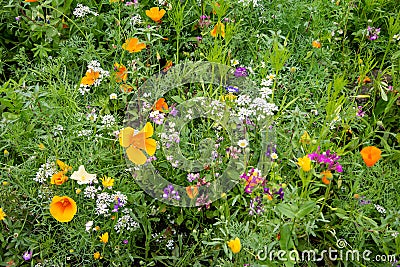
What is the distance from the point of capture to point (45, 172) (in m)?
1.88

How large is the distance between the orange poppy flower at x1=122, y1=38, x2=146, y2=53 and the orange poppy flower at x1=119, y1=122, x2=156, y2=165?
0.56m

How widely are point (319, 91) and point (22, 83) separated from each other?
1413mm

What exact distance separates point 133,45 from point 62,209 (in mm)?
885

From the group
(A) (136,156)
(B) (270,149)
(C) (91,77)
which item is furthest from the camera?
(C) (91,77)

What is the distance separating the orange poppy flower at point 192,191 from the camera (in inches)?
76.2

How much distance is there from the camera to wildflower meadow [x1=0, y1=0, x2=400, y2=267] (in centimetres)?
185

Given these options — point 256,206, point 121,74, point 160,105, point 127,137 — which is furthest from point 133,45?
point 256,206

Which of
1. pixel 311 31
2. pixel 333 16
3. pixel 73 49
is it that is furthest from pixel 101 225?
pixel 333 16

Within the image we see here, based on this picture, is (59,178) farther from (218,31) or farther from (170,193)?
(218,31)

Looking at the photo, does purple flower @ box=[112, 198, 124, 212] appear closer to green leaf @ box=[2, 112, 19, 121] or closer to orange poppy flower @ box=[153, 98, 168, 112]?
orange poppy flower @ box=[153, 98, 168, 112]

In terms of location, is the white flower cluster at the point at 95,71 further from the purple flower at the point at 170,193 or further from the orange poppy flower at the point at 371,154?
the orange poppy flower at the point at 371,154

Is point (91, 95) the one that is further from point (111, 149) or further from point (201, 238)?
point (201, 238)

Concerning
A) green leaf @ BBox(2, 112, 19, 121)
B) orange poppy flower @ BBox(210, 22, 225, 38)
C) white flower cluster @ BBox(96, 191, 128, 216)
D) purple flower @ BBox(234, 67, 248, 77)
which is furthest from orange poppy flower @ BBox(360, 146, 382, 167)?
green leaf @ BBox(2, 112, 19, 121)

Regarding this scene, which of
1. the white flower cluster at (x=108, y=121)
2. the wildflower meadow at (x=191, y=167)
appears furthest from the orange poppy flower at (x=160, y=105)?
the white flower cluster at (x=108, y=121)
